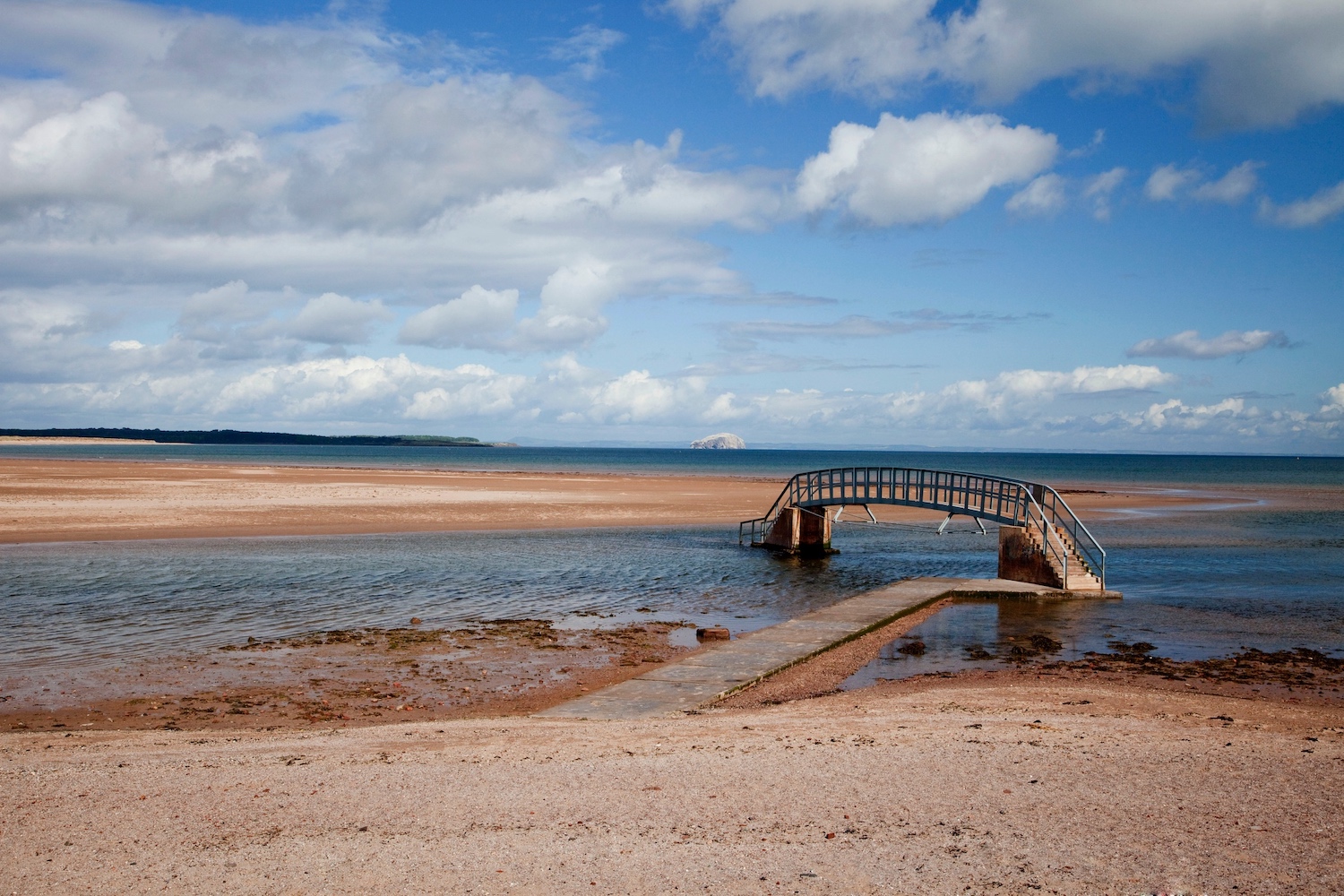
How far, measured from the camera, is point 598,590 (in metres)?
21.2

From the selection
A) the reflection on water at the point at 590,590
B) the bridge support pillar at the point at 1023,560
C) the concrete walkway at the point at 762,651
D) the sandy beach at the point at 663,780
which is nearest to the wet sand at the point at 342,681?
the sandy beach at the point at 663,780

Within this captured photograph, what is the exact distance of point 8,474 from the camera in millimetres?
59906

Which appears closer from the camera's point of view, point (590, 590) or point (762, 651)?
point (762, 651)

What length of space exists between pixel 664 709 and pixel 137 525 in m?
28.0

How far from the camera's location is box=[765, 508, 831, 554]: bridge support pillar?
98.3ft

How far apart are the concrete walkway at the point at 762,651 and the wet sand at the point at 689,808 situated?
1.35 meters

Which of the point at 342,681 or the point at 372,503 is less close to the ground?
the point at 372,503

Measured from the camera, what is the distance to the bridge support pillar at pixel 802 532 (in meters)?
30.0

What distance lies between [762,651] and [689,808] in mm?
7514

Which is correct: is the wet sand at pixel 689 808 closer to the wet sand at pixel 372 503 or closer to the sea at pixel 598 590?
the sea at pixel 598 590

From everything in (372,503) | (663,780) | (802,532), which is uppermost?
(802,532)

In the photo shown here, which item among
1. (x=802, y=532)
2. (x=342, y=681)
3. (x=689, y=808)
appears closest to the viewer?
(x=689, y=808)

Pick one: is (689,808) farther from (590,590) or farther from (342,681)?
(590,590)

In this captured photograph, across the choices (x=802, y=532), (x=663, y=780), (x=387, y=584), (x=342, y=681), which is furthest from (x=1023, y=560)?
(x=663, y=780)
